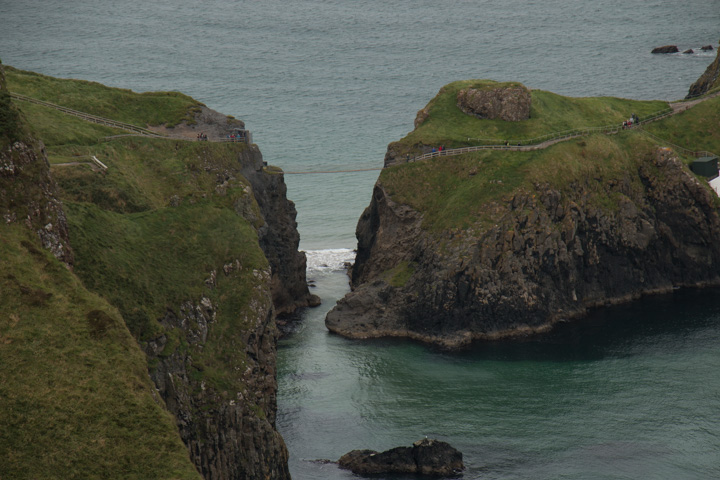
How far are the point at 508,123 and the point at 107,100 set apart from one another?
56558 millimetres

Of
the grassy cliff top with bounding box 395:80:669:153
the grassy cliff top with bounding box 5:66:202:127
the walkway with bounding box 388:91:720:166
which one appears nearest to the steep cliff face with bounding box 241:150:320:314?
the grassy cliff top with bounding box 5:66:202:127

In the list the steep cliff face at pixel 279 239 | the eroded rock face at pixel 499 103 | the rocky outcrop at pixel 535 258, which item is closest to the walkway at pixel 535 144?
the eroded rock face at pixel 499 103

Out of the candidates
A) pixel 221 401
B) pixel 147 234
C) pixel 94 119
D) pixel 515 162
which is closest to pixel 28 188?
pixel 147 234

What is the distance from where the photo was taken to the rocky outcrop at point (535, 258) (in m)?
123

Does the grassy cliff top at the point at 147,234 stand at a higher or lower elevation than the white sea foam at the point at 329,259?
higher

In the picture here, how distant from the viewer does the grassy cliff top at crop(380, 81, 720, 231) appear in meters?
132

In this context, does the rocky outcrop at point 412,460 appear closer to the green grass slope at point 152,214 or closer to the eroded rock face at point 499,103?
the green grass slope at point 152,214

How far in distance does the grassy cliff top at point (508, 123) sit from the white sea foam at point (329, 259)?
2131 cm

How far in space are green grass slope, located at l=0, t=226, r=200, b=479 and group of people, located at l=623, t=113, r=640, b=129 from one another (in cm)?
9936

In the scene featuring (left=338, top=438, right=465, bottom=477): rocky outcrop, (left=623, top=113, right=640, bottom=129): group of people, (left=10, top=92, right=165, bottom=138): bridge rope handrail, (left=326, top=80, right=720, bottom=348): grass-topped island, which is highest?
(left=623, top=113, right=640, bottom=129): group of people

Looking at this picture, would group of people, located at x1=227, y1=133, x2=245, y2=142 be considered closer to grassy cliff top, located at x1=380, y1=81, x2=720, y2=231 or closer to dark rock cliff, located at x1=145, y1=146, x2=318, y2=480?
grassy cliff top, located at x1=380, y1=81, x2=720, y2=231

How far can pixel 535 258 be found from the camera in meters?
126

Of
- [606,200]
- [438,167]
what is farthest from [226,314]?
[606,200]

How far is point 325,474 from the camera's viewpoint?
91.8m
